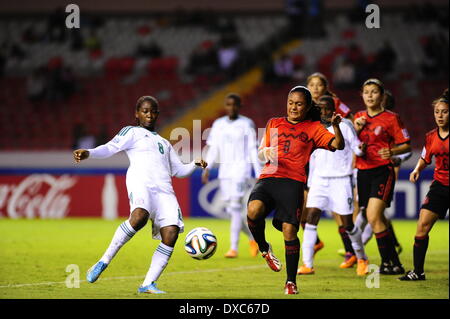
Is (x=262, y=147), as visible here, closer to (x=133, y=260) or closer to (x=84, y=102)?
(x=133, y=260)

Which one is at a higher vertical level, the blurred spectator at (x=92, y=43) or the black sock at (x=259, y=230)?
the blurred spectator at (x=92, y=43)

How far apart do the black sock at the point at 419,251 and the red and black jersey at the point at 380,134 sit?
1.09m

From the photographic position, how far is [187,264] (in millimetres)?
9945

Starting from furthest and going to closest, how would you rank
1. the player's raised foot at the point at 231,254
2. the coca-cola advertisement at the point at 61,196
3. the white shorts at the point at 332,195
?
the coca-cola advertisement at the point at 61,196 → the player's raised foot at the point at 231,254 → the white shorts at the point at 332,195

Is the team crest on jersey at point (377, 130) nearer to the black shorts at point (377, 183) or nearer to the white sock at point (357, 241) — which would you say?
the black shorts at point (377, 183)

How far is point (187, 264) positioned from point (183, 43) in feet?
57.9

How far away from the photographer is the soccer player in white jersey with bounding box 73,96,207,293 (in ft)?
23.9

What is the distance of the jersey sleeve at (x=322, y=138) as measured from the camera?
7.29 meters

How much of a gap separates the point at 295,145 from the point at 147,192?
59.7 inches

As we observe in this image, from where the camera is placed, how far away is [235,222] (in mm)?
11141

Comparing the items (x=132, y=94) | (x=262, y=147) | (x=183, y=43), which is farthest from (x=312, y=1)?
(x=262, y=147)

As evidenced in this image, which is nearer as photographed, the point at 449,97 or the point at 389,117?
the point at 449,97

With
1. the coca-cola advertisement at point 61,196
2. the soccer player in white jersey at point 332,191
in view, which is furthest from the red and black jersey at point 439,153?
the coca-cola advertisement at point 61,196

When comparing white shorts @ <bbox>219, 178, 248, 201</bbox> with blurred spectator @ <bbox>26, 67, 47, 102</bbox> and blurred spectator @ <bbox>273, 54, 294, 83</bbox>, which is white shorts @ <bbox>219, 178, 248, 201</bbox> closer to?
blurred spectator @ <bbox>273, 54, 294, 83</bbox>
